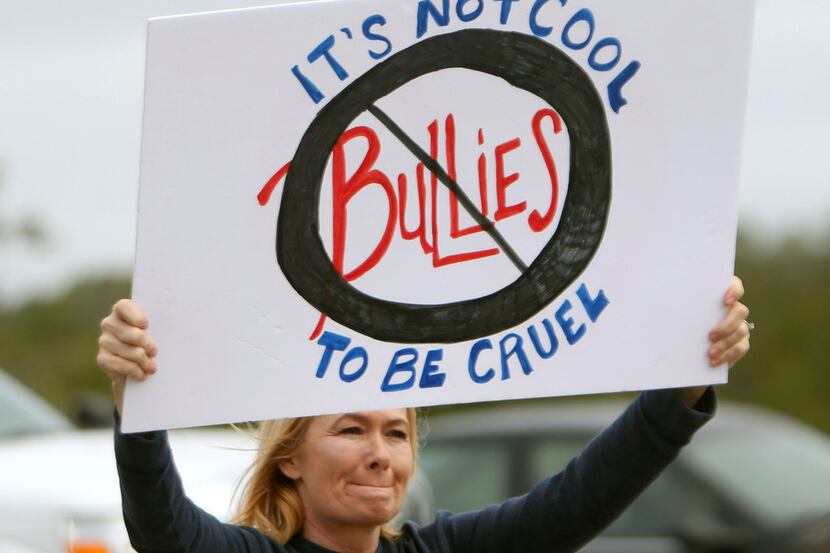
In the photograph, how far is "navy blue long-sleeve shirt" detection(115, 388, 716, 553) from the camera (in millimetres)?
2818

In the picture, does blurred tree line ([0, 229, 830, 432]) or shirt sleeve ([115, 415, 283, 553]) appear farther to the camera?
blurred tree line ([0, 229, 830, 432])

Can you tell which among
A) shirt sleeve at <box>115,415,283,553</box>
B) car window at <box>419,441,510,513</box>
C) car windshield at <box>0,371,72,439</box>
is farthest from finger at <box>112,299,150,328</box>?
car window at <box>419,441,510,513</box>

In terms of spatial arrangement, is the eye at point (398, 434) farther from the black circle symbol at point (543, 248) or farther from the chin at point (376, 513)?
the black circle symbol at point (543, 248)

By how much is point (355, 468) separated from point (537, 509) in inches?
15.9

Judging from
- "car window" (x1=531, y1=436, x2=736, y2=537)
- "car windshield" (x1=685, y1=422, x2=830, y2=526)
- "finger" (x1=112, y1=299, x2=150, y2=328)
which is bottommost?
"car window" (x1=531, y1=436, x2=736, y2=537)

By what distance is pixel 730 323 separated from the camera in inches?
117

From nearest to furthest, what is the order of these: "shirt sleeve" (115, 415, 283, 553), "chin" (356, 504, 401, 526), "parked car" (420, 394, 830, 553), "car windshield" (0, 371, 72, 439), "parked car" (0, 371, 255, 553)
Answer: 1. "shirt sleeve" (115, 415, 283, 553)
2. "chin" (356, 504, 401, 526)
3. "parked car" (0, 371, 255, 553)
4. "car windshield" (0, 371, 72, 439)
5. "parked car" (420, 394, 830, 553)

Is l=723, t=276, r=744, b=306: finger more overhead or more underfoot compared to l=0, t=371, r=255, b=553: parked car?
more overhead

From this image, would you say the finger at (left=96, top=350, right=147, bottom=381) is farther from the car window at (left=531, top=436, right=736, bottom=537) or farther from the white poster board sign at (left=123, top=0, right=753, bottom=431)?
the car window at (left=531, top=436, right=736, bottom=537)

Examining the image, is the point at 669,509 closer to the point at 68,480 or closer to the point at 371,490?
the point at 68,480

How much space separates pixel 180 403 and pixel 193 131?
502 mm

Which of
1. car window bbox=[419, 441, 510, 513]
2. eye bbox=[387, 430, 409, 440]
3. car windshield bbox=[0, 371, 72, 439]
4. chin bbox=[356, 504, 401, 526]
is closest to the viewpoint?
chin bbox=[356, 504, 401, 526]

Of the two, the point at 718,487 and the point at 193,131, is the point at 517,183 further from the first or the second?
the point at 718,487

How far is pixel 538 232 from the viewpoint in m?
3.02
